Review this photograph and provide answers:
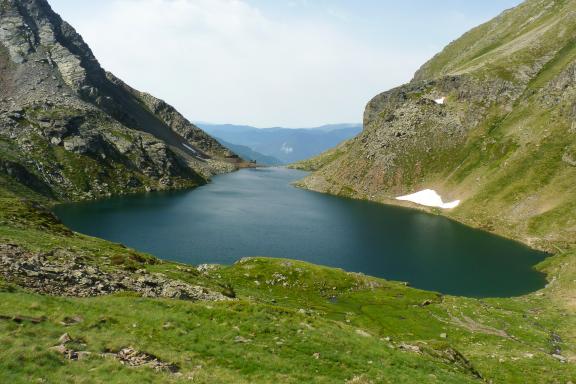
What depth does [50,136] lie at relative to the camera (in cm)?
19025

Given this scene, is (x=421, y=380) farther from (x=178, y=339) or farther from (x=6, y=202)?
(x=6, y=202)

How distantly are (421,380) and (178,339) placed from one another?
16.4 m

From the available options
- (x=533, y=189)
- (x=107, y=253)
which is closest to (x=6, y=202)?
(x=107, y=253)

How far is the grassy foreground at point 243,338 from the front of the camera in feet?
74.8

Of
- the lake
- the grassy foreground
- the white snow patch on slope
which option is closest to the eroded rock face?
the grassy foreground

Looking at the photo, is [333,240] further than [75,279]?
Yes

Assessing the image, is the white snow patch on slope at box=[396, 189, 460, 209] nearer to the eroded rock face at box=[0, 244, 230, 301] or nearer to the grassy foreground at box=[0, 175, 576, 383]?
the grassy foreground at box=[0, 175, 576, 383]

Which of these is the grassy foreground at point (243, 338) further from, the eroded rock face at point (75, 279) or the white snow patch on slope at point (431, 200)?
the white snow patch on slope at point (431, 200)

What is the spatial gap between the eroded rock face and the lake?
5384 centimetres

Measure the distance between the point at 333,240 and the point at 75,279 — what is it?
320ft

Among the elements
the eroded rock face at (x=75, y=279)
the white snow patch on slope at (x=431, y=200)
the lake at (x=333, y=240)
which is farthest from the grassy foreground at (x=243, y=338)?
the white snow patch on slope at (x=431, y=200)

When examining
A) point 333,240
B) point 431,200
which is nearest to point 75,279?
point 333,240

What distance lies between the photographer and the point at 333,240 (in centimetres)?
12938

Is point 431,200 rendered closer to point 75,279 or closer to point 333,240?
point 333,240
